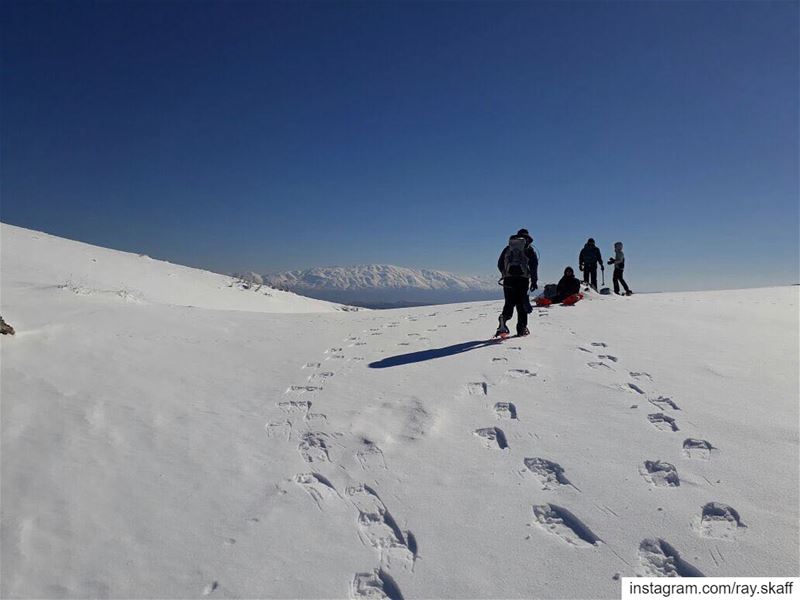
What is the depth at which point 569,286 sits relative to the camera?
12203mm

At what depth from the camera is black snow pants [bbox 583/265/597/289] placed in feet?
49.1

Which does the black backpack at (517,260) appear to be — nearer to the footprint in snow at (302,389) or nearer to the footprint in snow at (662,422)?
the footprint in snow at (662,422)

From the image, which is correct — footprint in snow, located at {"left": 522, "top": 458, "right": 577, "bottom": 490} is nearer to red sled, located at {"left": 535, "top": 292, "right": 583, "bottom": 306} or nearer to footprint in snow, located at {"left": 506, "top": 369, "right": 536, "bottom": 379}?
footprint in snow, located at {"left": 506, "top": 369, "right": 536, "bottom": 379}

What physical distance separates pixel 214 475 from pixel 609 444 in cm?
374

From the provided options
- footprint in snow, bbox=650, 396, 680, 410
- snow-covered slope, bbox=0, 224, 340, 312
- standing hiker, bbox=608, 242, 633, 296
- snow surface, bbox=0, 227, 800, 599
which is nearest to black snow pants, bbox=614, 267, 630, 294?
standing hiker, bbox=608, 242, 633, 296

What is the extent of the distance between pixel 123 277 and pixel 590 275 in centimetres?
1989

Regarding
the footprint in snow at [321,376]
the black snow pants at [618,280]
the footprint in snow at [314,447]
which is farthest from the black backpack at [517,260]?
the black snow pants at [618,280]

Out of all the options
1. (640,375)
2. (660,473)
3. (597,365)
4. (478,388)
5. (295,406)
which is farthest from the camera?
(597,365)

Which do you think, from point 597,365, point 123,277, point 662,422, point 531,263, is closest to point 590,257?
point 531,263

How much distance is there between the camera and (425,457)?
3.83 metres

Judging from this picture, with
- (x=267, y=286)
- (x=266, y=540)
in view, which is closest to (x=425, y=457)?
(x=266, y=540)

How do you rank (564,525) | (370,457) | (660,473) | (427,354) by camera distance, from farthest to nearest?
1. (427,354)
2. (370,457)
3. (660,473)
4. (564,525)

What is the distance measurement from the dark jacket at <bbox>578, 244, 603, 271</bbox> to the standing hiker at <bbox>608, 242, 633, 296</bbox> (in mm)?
1180

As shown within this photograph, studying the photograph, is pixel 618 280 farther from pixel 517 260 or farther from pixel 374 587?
pixel 374 587
